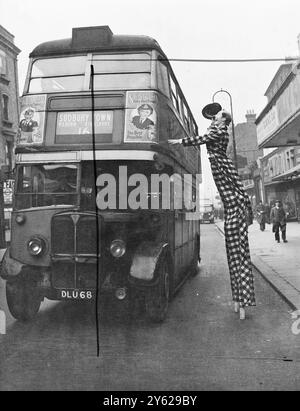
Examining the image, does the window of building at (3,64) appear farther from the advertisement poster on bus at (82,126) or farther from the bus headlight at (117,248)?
the bus headlight at (117,248)

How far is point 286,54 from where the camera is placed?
5070 mm

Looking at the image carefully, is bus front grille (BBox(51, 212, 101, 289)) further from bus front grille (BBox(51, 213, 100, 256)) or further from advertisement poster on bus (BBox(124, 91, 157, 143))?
advertisement poster on bus (BBox(124, 91, 157, 143))

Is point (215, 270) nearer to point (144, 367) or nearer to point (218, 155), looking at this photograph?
point (218, 155)

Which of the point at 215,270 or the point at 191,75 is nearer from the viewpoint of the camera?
the point at 191,75

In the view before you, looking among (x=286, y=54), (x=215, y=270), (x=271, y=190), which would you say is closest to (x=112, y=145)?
(x=286, y=54)

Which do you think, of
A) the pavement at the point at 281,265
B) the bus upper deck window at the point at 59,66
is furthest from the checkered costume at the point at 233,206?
the bus upper deck window at the point at 59,66

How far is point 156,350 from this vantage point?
171 inches

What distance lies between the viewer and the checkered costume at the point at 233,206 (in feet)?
17.2

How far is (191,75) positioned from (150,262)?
2166 millimetres

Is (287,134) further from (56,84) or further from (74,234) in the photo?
(74,234)

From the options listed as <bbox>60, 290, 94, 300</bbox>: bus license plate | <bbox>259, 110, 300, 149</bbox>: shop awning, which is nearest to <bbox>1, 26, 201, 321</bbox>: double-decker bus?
<bbox>60, 290, 94, 300</bbox>: bus license plate

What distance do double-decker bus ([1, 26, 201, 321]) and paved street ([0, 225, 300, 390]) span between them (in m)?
0.42

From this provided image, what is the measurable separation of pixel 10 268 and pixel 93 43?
2830 millimetres

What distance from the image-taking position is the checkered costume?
5238mm
